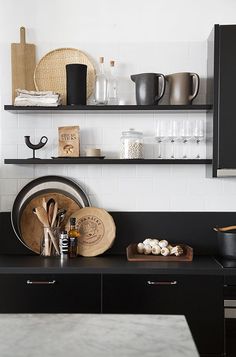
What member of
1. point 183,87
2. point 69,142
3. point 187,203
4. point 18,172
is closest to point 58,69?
point 69,142

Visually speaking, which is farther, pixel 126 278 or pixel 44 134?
pixel 44 134

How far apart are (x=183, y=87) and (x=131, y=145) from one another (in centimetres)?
56

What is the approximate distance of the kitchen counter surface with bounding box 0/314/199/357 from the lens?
1.53 m

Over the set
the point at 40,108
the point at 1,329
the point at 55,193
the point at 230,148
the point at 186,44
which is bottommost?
the point at 1,329

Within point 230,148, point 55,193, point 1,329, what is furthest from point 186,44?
point 1,329

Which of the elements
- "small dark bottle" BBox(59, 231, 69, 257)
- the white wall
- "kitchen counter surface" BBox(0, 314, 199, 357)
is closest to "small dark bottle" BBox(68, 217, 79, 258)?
"small dark bottle" BBox(59, 231, 69, 257)

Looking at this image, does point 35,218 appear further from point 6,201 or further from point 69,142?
point 69,142

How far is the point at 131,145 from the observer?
12.2 ft

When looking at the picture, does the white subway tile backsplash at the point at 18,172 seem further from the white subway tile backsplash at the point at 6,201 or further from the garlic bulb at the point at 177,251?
the garlic bulb at the point at 177,251

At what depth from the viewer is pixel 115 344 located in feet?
5.22

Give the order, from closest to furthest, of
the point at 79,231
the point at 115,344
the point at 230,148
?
the point at 115,344 → the point at 230,148 → the point at 79,231

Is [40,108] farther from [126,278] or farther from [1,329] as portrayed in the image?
[1,329]

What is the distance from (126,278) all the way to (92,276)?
22 cm

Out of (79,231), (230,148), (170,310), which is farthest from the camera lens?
(79,231)
